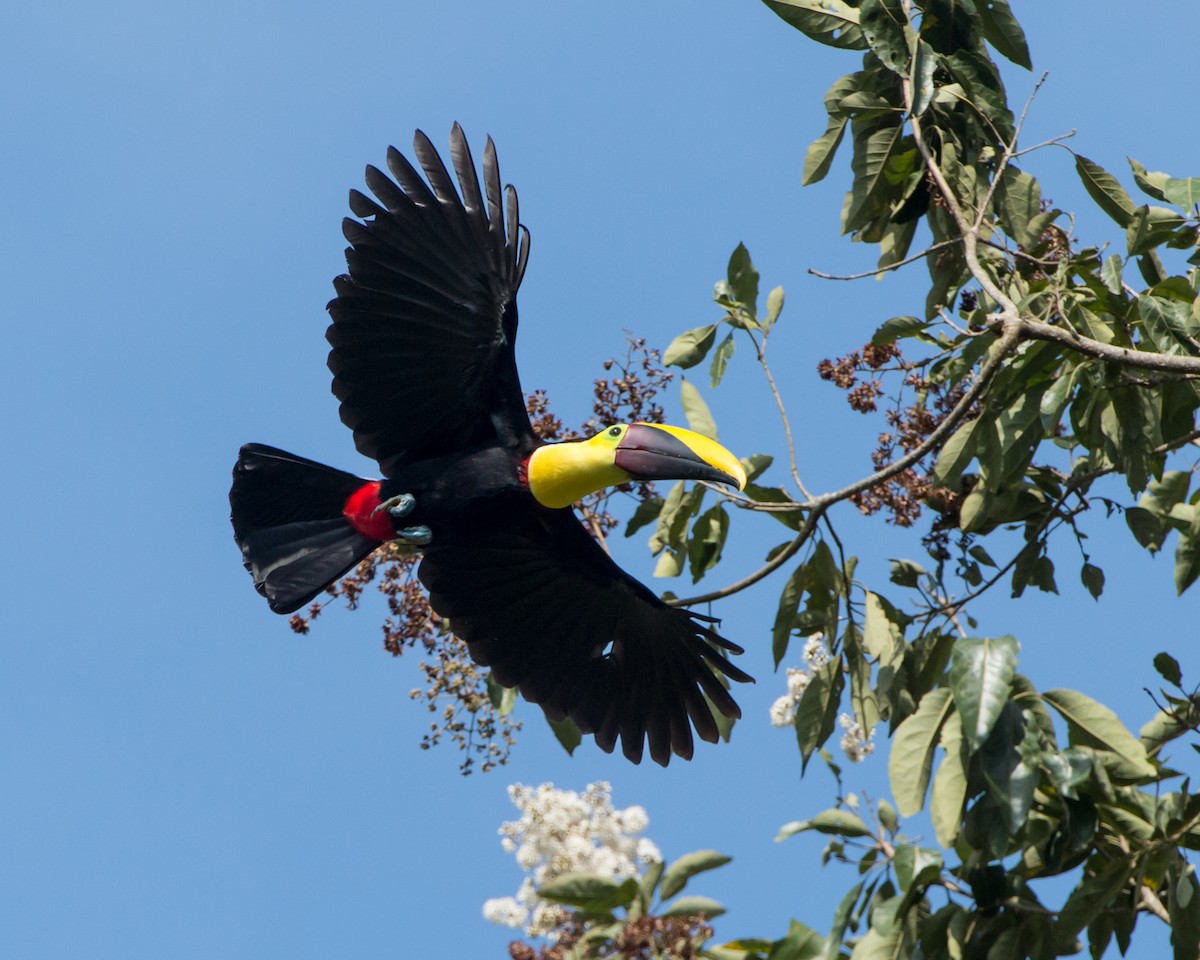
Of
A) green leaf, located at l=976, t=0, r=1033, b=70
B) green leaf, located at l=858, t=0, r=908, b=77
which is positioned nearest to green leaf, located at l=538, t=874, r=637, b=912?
green leaf, located at l=858, t=0, r=908, b=77

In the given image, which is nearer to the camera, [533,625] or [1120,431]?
[1120,431]

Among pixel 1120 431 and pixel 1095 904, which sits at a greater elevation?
pixel 1120 431

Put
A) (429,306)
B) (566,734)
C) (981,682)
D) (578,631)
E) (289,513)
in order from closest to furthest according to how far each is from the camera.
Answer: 1. (981,682)
2. (429,306)
3. (289,513)
4. (566,734)
5. (578,631)

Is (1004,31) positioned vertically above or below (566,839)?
above

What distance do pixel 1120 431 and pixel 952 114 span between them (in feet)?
3.85

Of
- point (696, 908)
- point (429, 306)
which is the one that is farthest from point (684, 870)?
point (429, 306)

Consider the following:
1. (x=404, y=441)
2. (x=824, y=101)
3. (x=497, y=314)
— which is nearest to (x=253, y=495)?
(x=404, y=441)

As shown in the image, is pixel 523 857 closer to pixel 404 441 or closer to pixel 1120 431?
pixel 404 441

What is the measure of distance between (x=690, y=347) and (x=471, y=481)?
2.81ft

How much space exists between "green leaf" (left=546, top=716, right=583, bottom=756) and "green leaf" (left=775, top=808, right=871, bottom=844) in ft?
4.52

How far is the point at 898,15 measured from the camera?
15.8ft

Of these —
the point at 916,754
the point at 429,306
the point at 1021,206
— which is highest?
the point at 429,306

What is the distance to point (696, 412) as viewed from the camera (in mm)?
5094

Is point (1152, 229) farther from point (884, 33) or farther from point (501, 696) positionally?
point (501, 696)
